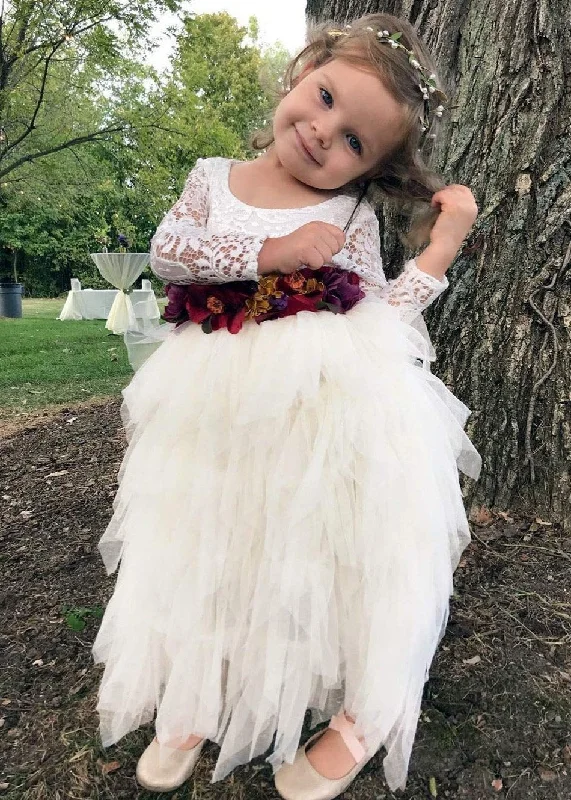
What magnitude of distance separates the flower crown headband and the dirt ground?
1.26 meters

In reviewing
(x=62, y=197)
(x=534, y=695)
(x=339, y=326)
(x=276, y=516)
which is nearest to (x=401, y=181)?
(x=339, y=326)

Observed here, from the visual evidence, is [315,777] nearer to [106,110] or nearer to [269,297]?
[269,297]

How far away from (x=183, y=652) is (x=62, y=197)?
15749 millimetres

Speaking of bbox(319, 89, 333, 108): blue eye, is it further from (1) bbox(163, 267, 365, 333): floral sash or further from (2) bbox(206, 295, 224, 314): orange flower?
(2) bbox(206, 295, 224, 314): orange flower

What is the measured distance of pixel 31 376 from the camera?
6.03 meters

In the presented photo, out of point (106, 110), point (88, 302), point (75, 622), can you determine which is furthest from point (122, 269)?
point (75, 622)

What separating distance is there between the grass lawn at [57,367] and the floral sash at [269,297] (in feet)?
12.8

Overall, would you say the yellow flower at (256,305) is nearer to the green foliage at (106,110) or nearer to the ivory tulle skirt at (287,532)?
the ivory tulle skirt at (287,532)

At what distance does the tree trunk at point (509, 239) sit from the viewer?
1787mm

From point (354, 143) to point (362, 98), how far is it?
0.09 meters

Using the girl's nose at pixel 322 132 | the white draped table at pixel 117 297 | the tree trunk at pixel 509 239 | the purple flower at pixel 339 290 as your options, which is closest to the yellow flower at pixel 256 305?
the purple flower at pixel 339 290

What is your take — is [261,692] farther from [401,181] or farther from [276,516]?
[401,181]

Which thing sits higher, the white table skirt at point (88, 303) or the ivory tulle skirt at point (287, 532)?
the ivory tulle skirt at point (287, 532)

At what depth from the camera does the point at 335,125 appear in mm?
1291
